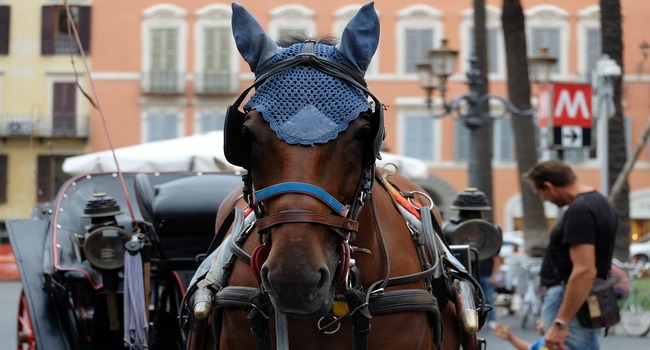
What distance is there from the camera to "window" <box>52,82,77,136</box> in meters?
44.9

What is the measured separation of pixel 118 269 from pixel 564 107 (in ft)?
26.9

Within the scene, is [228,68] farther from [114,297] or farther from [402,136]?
[114,297]

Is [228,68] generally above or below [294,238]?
above

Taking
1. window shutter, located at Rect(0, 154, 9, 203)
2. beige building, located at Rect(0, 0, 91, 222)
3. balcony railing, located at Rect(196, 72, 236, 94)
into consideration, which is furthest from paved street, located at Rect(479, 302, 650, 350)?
window shutter, located at Rect(0, 154, 9, 203)

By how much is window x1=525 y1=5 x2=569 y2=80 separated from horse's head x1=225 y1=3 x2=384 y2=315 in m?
41.5

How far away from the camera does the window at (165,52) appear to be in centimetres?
4391

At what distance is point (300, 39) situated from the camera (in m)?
4.29

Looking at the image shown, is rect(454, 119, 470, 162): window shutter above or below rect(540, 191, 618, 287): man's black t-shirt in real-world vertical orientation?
above

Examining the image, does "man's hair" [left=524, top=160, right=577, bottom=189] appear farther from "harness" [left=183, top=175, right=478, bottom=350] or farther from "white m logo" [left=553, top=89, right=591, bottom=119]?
"white m logo" [left=553, top=89, right=591, bottom=119]

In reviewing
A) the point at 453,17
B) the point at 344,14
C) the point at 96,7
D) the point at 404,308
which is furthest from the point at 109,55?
the point at 404,308

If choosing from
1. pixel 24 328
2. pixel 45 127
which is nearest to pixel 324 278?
pixel 24 328

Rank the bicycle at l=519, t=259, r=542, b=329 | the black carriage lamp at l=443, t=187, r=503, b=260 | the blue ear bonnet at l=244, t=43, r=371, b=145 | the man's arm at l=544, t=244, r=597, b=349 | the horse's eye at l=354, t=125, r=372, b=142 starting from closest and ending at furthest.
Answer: the blue ear bonnet at l=244, t=43, r=371, b=145 → the horse's eye at l=354, t=125, r=372, b=142 → the man's arm at l=544, t=244, r=597, b=349 → the black carriage lamp at l=443, t=187, r=503, b=260 → the bicycle at l=519, t=259, r=542, b=329

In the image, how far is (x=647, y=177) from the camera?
43750 mm

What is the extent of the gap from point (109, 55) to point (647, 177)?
20.6 metres
